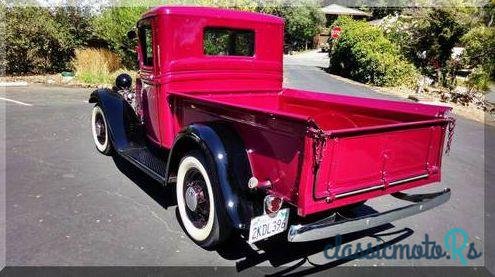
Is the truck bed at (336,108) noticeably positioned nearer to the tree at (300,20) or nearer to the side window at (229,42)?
the side window at (229,42)

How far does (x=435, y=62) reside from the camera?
18734 millimetres

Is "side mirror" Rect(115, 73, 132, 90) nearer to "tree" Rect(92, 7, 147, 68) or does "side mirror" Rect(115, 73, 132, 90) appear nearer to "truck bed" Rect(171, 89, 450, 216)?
"truck bed" Rect(171, 89, 450, 216)

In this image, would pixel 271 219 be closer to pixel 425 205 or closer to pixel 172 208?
pixel 425 205

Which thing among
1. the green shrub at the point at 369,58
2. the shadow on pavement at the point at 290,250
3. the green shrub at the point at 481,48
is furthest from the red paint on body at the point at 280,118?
the green shrub at the point at 369,58

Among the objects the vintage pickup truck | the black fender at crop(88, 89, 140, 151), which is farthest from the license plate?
the black fender at crop(88, 89, 140, 151)

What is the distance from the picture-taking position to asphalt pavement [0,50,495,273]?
3629mm

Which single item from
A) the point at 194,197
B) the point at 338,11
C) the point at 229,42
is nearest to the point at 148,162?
the point at 194,197

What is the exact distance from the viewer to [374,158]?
3.32m

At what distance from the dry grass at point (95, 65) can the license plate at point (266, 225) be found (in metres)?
12.7

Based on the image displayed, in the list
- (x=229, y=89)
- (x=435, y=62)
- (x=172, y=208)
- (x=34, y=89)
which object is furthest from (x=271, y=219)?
(x=435, y=62)

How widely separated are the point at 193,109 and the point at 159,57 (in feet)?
3.17

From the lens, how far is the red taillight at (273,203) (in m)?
3.12

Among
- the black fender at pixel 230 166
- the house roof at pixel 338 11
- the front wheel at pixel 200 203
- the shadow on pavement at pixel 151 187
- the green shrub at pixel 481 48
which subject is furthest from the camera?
the house roof at pixel 338 11

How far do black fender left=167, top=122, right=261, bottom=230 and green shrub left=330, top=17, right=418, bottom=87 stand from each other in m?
16.5
